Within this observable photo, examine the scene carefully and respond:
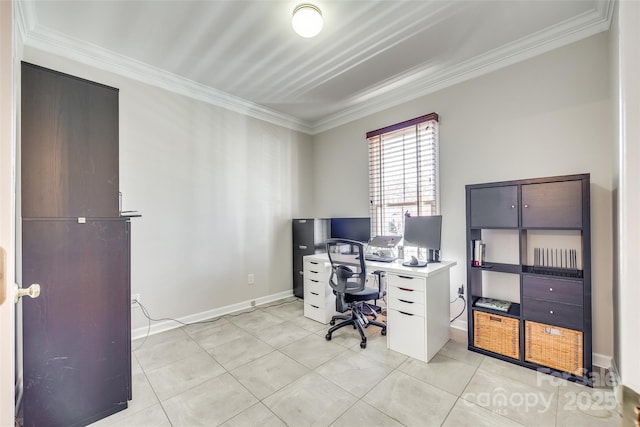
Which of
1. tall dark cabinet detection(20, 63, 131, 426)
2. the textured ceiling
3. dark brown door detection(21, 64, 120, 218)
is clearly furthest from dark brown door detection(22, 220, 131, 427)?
the textured ceiling

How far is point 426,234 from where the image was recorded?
2840mm

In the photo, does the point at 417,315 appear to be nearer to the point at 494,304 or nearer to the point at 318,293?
the point at 494,304

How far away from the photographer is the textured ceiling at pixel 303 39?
2.10 m

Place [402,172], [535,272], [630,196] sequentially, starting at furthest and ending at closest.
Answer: [402,172]
[535,272]
[630,196]

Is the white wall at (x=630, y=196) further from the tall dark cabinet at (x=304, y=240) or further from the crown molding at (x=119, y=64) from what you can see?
the tall dark cabinet at (x=304, y=240)

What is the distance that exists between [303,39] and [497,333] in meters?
3.17

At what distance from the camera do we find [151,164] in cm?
295

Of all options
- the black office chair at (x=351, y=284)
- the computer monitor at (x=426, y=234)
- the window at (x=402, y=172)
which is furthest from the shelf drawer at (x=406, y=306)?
the window at (x=402, y=172)

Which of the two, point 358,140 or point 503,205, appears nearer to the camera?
point 503,205

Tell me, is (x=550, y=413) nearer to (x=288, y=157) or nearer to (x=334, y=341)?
(x=334, y=341)

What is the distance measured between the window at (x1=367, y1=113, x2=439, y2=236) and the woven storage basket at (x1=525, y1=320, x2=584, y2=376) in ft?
4.67

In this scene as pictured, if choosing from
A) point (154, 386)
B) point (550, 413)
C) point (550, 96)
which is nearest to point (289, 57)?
point (550, 96)

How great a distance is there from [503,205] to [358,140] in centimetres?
220

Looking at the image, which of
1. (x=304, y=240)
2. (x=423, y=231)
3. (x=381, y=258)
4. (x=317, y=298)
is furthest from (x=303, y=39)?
(x=317, y=298)
